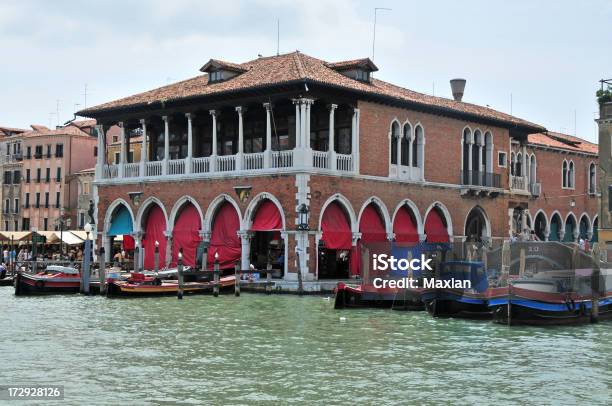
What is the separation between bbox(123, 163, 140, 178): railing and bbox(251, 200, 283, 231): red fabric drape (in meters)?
6.37

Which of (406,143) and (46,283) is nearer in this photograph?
(46,283)

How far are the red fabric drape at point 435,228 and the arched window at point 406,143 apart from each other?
234cm

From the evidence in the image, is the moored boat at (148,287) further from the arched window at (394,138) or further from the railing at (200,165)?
the arched window at (394,138)

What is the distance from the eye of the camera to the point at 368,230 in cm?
3127

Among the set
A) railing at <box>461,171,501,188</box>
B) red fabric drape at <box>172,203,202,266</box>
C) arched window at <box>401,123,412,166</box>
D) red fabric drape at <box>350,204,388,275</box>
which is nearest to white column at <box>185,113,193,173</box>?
red fabric drape at <box>172,203,202,266</box>

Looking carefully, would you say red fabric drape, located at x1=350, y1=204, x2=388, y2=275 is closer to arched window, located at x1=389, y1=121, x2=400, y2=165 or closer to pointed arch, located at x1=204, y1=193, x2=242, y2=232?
arched window, located at x1=389, y1=121, x2=400, y2=165

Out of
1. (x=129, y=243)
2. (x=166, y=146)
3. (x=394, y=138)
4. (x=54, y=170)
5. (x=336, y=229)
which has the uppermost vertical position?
(x=54, y=170)

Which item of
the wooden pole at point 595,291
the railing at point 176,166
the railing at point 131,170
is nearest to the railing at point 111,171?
the railing at point 131,170

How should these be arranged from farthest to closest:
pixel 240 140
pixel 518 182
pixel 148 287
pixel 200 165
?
pixel 518 182, pixel 200 165, pixel 240 140, pixel 148 287

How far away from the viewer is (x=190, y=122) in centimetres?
3228

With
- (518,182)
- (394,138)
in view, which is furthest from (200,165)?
(518,182)

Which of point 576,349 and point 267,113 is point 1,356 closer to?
point 576,349

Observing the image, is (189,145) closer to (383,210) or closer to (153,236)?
(153,236)

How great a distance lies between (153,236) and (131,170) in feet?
9.07
